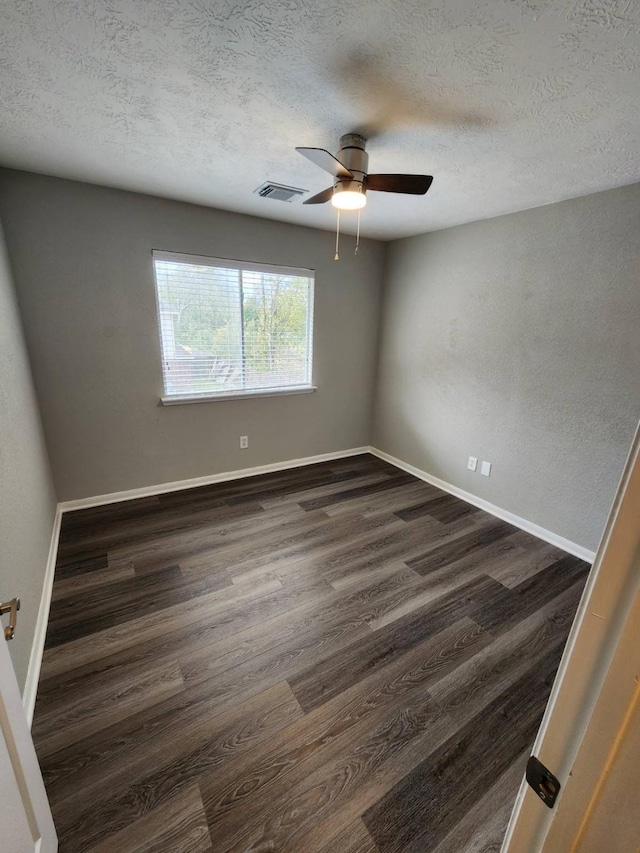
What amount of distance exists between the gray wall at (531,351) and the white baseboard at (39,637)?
3.11m

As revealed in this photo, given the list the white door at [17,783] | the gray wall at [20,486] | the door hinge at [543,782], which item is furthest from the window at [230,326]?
the door hinge at [543,782]

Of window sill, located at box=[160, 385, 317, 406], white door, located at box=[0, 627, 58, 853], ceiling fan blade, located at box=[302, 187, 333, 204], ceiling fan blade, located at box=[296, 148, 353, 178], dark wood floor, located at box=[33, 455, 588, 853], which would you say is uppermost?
ceiling fan blade, located at box=[296, 148, 353, 178]

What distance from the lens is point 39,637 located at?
1.65 metres

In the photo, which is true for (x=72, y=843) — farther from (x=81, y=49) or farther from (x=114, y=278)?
(x=114, y=278)

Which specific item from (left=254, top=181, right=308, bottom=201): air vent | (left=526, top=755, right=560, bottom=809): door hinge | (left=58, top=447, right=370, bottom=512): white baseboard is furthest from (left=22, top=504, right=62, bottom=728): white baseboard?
(left=254, top=181, right=308, bottom=201): air vent

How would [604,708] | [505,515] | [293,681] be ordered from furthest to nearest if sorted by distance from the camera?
[505,515]
[293,681]
[604,708]

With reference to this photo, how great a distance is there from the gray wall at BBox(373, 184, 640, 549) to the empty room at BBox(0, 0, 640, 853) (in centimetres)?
2

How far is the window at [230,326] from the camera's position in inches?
112

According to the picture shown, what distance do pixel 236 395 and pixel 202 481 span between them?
0.87 m

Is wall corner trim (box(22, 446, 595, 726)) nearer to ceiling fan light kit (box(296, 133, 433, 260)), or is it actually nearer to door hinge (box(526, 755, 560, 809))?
door hinge (box(526, 755, 560, 809))

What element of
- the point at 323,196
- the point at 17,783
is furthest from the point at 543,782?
the point at 323,196

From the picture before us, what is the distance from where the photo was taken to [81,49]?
1178mm

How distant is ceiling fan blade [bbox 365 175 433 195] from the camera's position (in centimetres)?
163

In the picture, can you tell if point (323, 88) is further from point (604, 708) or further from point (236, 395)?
point (236, 395)
